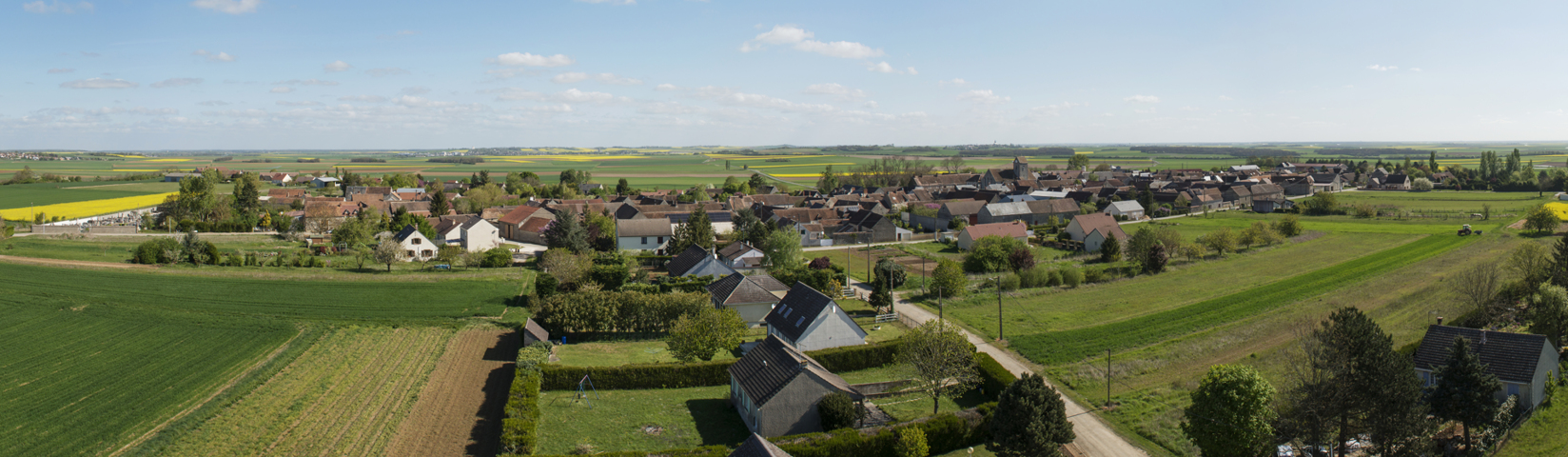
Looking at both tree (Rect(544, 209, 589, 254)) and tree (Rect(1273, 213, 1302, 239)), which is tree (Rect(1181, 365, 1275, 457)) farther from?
tree (Rect(1273, 213, 1302, 239))

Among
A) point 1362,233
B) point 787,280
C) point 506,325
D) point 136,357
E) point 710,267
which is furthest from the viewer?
point 1362,233

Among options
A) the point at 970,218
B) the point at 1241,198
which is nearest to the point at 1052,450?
the point at 970,218

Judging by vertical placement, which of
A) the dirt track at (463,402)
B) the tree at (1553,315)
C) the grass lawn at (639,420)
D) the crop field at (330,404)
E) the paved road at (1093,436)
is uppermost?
the tree at (1553,315)

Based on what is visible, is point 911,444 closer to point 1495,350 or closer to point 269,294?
point 1495,350

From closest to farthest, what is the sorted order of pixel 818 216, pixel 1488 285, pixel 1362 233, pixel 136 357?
pixel 136 357, pixel 1488 285, pixel 1362 233, pixel 818 216

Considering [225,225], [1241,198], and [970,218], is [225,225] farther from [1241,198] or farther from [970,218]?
[1241,198]

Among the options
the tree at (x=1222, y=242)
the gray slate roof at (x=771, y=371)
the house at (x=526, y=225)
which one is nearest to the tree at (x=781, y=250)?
the gray slate roof at (x=771, y=371)

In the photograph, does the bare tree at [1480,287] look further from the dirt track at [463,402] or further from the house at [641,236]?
the house at [641,236]

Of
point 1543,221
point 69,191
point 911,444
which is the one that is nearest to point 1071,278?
point 911,444
